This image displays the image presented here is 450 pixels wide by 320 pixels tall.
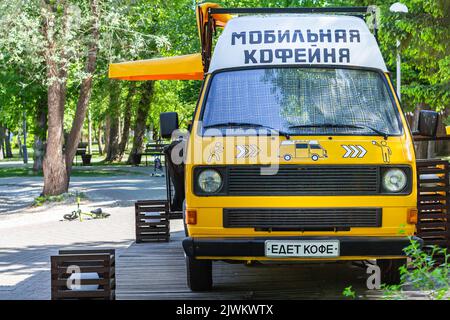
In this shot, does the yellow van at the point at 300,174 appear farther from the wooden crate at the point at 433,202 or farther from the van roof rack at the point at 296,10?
the wooden crate at the point at 433,202

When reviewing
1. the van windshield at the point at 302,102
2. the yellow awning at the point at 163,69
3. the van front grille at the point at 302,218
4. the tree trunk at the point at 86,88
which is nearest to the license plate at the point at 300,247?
the van front grille at the point at 302,218

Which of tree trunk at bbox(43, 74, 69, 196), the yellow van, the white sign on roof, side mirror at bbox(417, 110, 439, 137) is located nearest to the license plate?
the yellow van

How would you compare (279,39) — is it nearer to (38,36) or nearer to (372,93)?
(372,93)

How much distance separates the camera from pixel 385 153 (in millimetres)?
7871

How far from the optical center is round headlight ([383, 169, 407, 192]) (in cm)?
786

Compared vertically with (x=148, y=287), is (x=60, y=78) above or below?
above

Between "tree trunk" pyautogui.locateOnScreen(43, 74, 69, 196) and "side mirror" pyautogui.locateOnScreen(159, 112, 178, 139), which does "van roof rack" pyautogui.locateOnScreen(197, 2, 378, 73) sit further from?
"tree trunk" pyautogui.locateOnScreen(43, 74, 69, 196)

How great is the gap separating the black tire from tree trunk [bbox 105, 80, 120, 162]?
34.8 metres

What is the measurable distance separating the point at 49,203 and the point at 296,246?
1498 centimetres

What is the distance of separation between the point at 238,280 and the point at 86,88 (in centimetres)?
1445

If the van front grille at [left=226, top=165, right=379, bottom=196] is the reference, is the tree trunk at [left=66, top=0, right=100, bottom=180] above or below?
above

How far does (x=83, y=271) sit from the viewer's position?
296 inches

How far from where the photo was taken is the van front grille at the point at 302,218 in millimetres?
7820
